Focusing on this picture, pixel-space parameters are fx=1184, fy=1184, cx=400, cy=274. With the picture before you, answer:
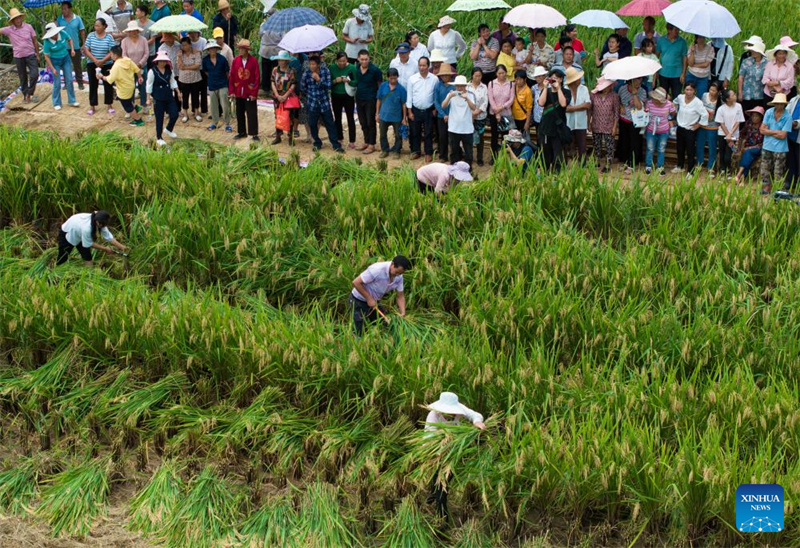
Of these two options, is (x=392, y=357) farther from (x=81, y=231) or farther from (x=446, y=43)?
(x=446, y=43)

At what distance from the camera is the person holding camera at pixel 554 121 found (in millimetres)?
14414

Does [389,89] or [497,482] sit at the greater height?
[389,89]

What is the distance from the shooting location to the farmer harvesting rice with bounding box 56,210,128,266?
12312mm

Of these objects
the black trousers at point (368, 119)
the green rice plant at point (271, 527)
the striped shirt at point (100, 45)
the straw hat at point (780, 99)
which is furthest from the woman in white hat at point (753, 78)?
the striped shirt at point (100, 45)

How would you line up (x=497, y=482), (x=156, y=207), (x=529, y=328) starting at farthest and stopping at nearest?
(x=156, y=207), (x=529, y=328), (x=497, y=482)

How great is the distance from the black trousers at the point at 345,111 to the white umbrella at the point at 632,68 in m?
3.59

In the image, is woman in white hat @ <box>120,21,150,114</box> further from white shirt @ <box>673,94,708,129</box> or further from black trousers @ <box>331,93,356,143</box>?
white shirt @ <box>673,94,708,129</box>

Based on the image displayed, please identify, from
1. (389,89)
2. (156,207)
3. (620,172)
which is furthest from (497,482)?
(389,89)

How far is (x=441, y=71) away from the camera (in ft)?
50.2

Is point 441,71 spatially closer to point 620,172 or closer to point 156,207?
point 620,172

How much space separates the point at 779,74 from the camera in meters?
14.7

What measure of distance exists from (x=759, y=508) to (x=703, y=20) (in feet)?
27.8

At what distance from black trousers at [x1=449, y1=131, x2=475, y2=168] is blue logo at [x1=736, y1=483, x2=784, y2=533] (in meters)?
7.62

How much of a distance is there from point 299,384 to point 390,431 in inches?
36.3
